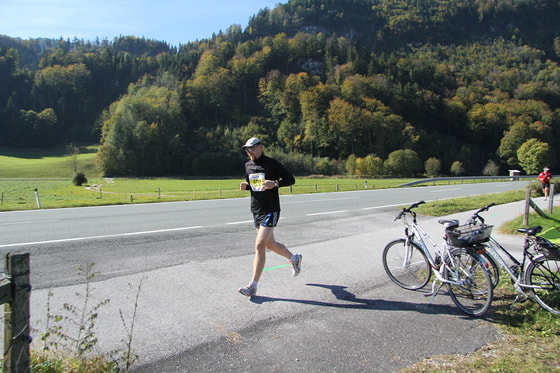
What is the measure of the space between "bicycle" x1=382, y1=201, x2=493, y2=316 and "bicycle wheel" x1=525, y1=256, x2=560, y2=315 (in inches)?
22.6

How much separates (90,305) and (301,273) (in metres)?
3.08

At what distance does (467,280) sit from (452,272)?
0.19 metres

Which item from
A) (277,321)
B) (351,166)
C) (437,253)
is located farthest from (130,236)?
(351,166)

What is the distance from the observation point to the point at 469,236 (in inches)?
175

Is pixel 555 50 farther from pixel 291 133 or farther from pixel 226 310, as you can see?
Answer: pixel 226 310

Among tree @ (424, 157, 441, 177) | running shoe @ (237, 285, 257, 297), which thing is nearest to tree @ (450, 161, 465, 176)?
tree @ (424, 157, 441, 177)

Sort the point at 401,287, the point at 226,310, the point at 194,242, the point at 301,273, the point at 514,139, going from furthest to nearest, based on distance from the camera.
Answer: the point at 514,139, the point at 194,242, the point at 301,273, the point at 401,287, the point at 226,310

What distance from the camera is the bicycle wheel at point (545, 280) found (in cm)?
432

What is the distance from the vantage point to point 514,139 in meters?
102

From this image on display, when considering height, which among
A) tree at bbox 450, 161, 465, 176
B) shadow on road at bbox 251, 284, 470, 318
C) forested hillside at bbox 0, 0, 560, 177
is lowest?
tree at bbox 450, 161, 465, 176

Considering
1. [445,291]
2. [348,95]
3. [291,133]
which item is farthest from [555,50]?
[445,291]

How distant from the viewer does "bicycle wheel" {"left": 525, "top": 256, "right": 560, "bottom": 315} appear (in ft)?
14.2

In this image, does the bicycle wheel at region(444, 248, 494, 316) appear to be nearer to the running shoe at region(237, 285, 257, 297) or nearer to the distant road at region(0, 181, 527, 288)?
the running shoe at region(237, 285, 257, 297)

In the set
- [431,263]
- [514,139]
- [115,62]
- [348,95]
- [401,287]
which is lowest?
[401,287]
